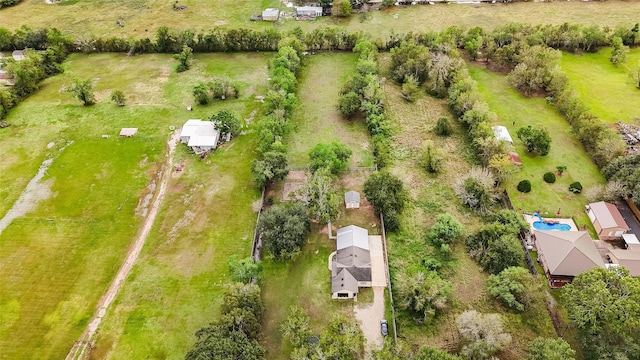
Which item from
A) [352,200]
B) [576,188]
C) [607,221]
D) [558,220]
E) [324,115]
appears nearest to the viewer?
[607,221]

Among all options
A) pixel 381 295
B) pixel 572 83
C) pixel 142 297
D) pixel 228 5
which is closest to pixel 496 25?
pixel 572 83

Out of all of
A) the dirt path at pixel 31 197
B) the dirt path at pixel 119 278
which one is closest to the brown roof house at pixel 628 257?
the dirt path at pixel 119 278

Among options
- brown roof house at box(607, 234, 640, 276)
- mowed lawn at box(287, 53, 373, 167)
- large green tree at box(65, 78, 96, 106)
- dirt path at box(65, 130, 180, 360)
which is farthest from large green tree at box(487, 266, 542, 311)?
large green tree at box(65, 78, 96, 106)

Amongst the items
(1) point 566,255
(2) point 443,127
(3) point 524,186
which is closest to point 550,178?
A: (3) point 524,186

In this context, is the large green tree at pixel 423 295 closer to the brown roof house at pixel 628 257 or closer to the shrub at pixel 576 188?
the brown roof house at pixel 628 257

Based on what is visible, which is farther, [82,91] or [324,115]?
[82,91]

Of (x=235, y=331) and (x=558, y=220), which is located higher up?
(x=558, y=220)

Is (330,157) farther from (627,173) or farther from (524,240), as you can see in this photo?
(627,173)
